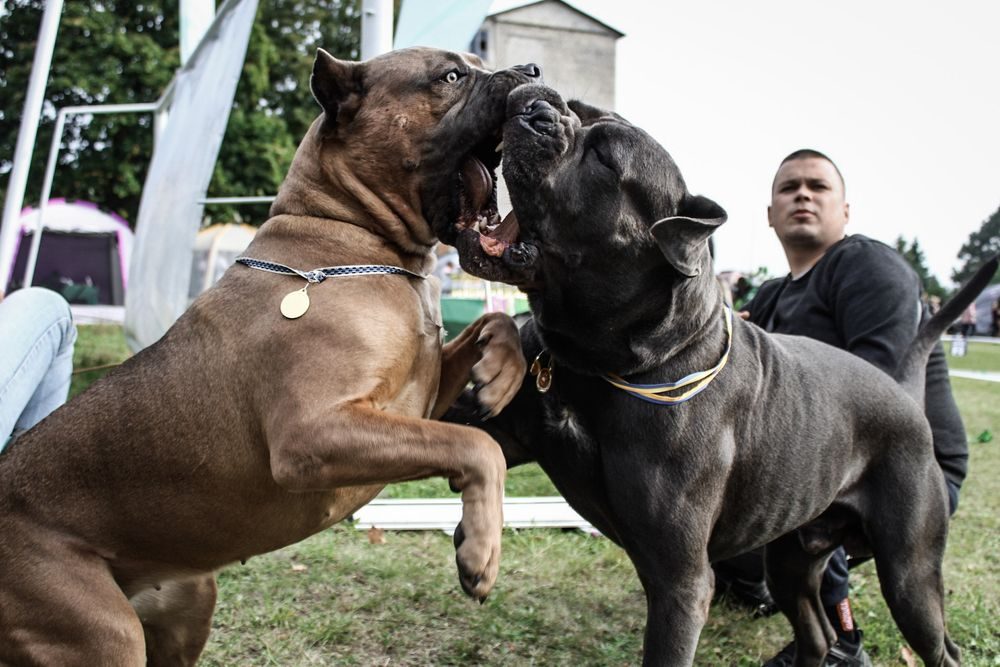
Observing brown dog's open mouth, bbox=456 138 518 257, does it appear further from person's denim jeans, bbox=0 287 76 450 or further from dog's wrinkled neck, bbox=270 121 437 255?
person's denim jeans, bbox=0 287 76 450

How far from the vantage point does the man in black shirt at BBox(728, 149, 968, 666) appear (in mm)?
3803

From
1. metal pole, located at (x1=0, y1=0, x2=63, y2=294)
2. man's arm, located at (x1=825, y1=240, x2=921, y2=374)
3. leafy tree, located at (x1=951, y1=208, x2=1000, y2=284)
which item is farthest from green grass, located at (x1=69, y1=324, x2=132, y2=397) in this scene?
leafy tree, located at (x1=951, y1=208, x2=1000, y2=284)

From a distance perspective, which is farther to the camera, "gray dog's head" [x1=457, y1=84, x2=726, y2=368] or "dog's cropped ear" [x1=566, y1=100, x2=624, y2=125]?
"dog's cropped ear" [x1=566, y1=100, x2=624, y2=125]

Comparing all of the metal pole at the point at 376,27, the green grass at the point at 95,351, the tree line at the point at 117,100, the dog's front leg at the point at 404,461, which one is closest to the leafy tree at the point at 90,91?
the tree line at the point at 117,100

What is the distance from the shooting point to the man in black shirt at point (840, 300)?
150 inches

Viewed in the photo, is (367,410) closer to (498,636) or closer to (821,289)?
(498,636)

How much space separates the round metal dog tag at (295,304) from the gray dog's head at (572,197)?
1.72 ft

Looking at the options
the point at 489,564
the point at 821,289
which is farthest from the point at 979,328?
the point at 489,564

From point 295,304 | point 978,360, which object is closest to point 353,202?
point 295,304

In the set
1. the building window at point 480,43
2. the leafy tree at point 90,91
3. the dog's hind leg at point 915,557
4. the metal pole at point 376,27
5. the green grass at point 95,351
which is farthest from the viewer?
the leafy tree at point 90,91

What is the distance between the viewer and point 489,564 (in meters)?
2.28

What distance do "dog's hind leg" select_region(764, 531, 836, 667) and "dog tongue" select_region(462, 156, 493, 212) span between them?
6.26 feet

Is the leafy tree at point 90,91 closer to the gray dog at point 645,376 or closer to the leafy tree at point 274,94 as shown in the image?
the leafy tree at point 274,94

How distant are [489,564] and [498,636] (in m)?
1.73
